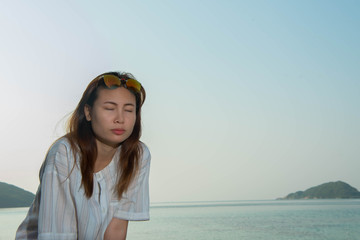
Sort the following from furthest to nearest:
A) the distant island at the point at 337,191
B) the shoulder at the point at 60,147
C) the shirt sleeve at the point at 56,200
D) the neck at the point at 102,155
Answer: the distant island at the point at 337,191 → the neck at the point at 102,155 → the shoulder at the point at 60,147 → the shirt sleeve at the point at 56,200

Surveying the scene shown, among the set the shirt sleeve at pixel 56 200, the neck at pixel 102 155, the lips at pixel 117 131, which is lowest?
the shirt sleeve at pixel 56 200

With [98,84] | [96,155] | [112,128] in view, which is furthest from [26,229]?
[98,84]

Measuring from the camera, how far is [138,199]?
2945 millimetres

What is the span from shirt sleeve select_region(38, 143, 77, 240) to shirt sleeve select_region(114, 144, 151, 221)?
419mm

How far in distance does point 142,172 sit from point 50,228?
0.81 metres

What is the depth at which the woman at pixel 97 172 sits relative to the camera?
245 centimetres

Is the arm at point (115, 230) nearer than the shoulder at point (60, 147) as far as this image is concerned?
No

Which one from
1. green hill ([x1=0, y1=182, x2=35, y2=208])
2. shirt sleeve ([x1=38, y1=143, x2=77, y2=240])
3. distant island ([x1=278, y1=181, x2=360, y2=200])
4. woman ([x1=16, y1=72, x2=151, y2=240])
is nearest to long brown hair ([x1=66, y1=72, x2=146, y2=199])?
woman ([x1=16, y1=72, x2=151, y2=240])

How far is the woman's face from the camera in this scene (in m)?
2.64

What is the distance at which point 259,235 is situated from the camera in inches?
982

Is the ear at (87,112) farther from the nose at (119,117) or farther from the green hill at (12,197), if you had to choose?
the green hill at (12,197)

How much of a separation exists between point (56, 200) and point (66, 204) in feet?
0.24

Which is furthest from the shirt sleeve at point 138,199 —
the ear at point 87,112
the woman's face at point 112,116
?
the ear at point 87,112

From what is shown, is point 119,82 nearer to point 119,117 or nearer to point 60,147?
point 119,117
